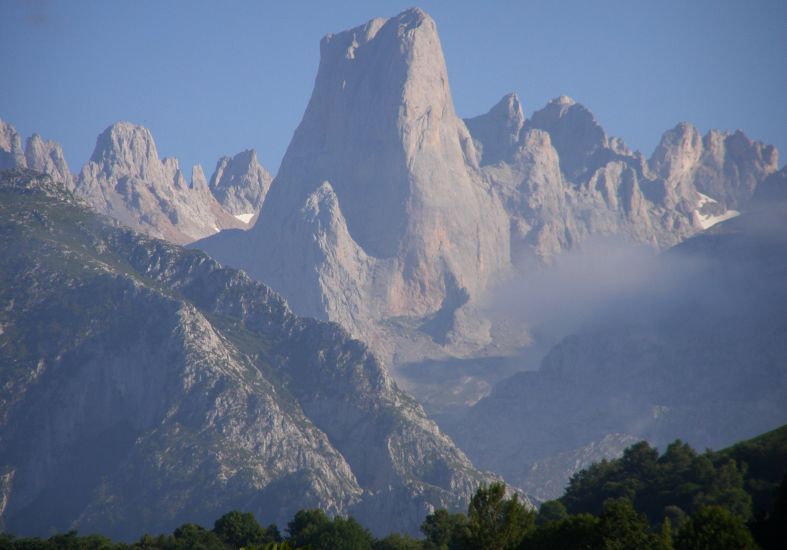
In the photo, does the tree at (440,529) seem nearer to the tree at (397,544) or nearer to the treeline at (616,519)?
the treeline at (616,519)

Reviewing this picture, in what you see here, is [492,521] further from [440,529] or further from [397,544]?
[440,529]

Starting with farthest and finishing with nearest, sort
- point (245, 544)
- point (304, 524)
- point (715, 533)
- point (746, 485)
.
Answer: point (304, 524) → point (245, 544) → point (746, 485) → point (715, 533)

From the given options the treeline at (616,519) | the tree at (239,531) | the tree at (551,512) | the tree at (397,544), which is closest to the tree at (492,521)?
the treeline at (616,519)

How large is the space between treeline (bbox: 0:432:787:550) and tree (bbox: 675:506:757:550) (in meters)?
0.07

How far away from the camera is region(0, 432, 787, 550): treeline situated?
90.8 meters

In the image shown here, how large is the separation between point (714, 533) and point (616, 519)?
451 inches

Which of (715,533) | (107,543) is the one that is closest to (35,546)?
(107,543)

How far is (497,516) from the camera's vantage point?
9731 cm

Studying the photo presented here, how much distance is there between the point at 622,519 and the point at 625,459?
248 ft

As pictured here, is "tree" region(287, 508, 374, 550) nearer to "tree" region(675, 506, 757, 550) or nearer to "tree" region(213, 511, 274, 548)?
"tree" region(213, 511, 274, 548)

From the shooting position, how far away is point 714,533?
8356 centimetres

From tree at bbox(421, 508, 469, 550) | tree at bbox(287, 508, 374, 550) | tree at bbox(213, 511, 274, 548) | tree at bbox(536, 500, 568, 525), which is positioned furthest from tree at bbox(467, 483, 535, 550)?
tree at bbox(213, 511, 274, 548)

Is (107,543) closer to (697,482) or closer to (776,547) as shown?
(697,482)

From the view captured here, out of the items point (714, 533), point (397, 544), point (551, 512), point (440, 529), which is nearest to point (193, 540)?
point (397, 544)
